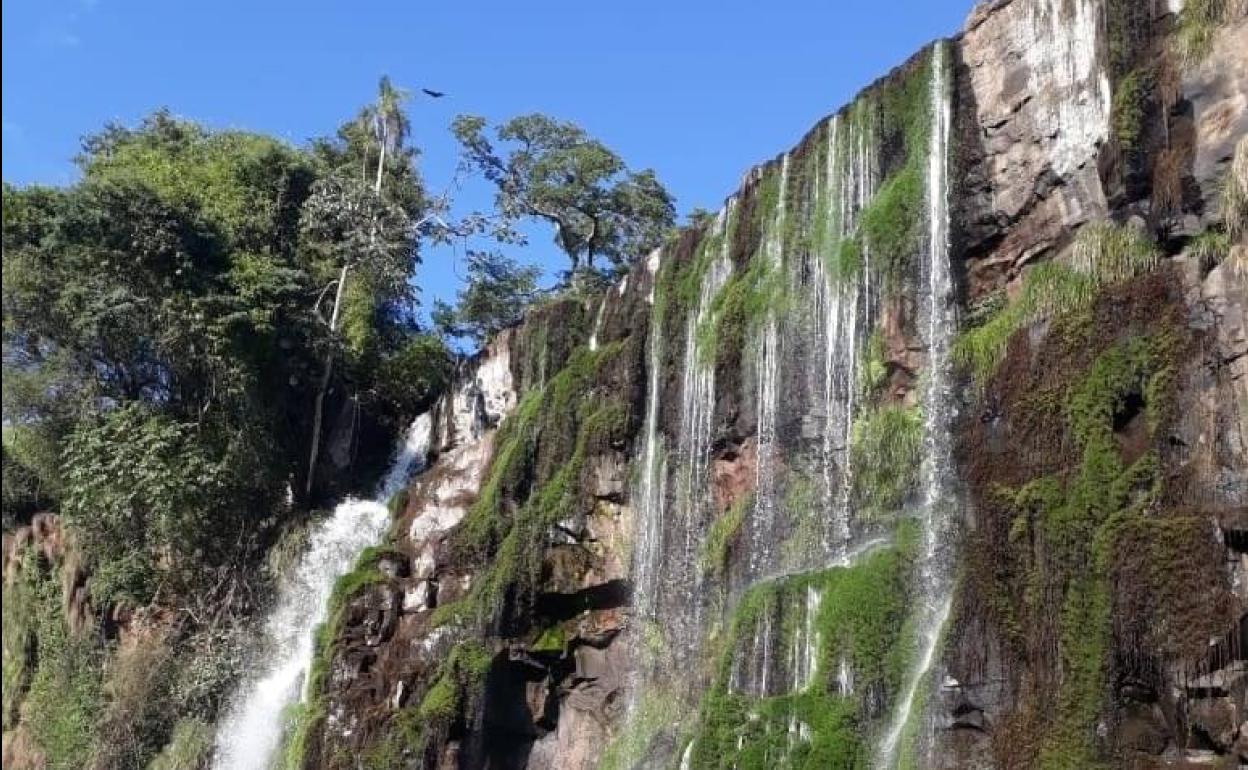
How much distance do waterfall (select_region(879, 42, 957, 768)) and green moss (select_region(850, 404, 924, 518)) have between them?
0.65ft

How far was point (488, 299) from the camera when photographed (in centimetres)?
3422

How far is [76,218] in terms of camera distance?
24688 mm

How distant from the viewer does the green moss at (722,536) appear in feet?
57.4

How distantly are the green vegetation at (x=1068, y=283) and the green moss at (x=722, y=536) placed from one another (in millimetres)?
4070

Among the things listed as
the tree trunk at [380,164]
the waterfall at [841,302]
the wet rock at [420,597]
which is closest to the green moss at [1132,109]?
the waterfall at [841,302]

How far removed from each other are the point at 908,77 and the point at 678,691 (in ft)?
27.8

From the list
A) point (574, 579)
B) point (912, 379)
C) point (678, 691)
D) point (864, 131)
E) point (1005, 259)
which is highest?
point (864, 131)

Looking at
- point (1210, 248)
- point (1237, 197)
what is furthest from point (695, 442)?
point (1237, 197)

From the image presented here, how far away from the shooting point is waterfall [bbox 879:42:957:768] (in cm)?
1307

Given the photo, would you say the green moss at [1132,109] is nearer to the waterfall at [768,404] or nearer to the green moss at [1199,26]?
the green moss at [1199,26]

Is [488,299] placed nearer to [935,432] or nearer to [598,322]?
[598,322]

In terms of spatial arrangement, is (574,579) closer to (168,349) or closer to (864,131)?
(864,131)

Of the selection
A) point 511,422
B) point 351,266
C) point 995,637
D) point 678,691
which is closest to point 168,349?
point 351,266

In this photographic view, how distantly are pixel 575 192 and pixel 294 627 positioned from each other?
48.1 feet
